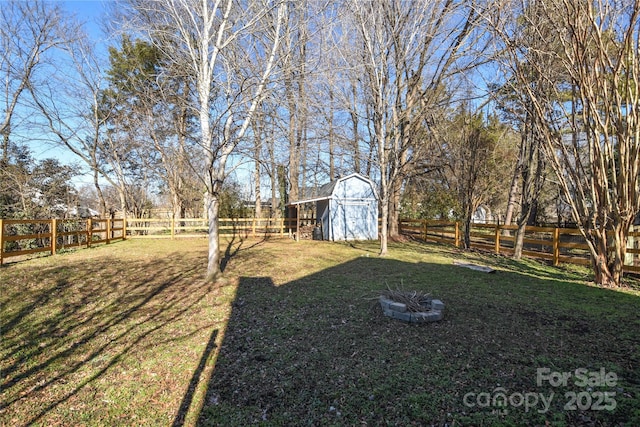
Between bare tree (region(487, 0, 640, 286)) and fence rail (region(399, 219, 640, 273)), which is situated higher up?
bare tree (region(487, 0, 640, 286))

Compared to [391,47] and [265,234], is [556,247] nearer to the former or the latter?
[391,47]

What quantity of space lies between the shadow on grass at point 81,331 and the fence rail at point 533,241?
849 centimetres

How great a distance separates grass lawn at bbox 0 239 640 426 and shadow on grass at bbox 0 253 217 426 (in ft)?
0.06

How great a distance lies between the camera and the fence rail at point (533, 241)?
7008mm

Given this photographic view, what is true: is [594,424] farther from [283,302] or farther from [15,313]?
[15,313]

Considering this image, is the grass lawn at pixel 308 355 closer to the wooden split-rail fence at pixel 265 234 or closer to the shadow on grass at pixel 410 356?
the shadow on grass at pixel 410 356

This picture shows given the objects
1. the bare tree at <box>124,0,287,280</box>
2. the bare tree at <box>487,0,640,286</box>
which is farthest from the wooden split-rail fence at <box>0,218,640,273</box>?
the bare tree at <box>124,0,287,280</box>

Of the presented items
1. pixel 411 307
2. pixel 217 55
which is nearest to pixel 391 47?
pixel 217 55

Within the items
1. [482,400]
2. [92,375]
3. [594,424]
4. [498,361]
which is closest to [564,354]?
[498,361]

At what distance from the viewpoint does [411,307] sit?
4121 millimetres

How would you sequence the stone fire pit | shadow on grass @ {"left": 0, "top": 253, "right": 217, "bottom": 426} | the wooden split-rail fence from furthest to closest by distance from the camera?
the wooden split-rail fence, the stone fire pit, shadow on grass @ {"left": 0, "top": 253, "right": 217, "bottom": 426}

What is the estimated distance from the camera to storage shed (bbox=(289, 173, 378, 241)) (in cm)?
1512

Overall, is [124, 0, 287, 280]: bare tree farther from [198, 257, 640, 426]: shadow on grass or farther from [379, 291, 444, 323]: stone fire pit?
[379, 291, 444, 323]: stone fire pit

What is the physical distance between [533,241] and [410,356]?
324 inches
